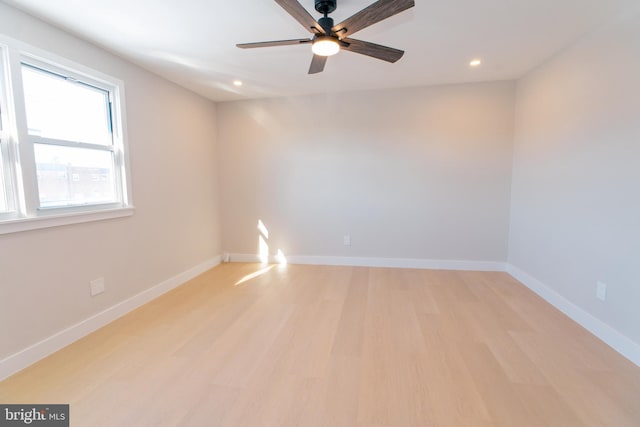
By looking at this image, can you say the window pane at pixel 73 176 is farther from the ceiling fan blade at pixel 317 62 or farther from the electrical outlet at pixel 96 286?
the ceiling fan blade at pixel 317 62

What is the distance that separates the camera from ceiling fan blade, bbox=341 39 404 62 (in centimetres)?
189

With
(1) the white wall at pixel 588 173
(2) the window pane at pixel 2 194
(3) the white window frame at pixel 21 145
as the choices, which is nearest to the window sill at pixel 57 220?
(3) the white window frame at pixel 21 145

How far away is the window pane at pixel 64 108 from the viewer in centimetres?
201

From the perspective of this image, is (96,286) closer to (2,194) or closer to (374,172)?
(2,194)

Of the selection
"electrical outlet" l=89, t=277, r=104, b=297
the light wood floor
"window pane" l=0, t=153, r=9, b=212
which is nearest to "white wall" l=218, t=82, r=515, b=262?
the light wood floor

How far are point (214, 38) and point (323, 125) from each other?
1925 millimetres

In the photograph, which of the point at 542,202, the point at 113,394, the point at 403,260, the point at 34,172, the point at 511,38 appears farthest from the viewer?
the point at 403,260

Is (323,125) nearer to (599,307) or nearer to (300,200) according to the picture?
(300,200)

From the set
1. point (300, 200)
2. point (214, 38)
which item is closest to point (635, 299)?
point (300, 200)

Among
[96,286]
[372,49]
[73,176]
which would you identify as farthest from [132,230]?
[372,49]

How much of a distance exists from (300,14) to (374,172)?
102 inches

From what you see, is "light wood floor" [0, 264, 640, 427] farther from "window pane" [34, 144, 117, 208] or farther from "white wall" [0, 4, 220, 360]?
"window pane" [34, 144, 117, 208]

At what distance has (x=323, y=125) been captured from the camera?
4023mm

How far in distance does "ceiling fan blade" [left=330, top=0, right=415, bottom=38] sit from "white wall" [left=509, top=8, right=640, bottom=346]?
178 cm
